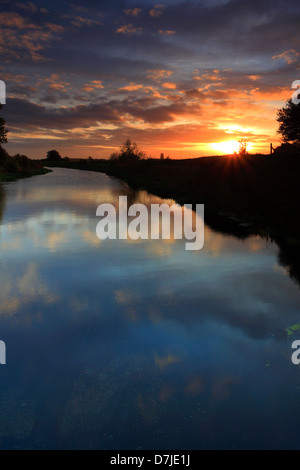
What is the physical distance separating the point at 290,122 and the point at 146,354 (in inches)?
1595

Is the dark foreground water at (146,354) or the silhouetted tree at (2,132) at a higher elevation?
the silhouetted tree at (2,132)

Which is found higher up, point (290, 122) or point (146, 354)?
point (290, 122)

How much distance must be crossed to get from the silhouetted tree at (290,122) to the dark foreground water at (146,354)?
1290 inches

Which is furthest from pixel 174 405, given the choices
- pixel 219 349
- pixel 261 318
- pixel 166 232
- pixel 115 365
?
pixel 166 232

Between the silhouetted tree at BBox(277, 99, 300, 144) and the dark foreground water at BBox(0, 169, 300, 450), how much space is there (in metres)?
32.8

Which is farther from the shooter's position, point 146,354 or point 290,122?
point 290,122

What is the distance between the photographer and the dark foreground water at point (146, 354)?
463 cm

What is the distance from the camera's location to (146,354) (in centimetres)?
639

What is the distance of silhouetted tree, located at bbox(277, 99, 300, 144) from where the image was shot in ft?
132

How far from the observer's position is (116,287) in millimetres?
10000

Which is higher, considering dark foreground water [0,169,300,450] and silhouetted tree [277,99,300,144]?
silhouetted tree [277,99,300,144]

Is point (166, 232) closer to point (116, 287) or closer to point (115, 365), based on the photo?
point (116, 287)

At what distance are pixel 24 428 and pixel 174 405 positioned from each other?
6.45 feet
